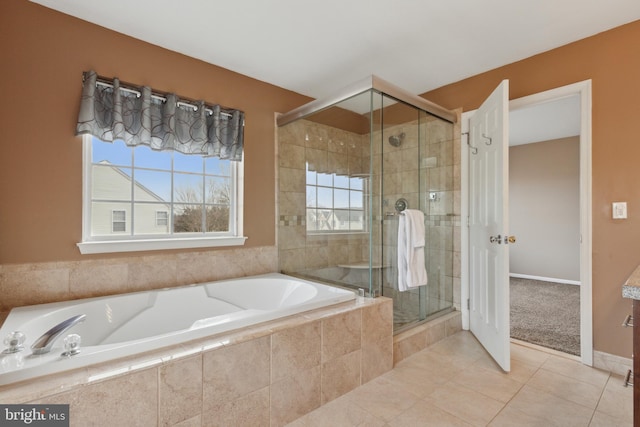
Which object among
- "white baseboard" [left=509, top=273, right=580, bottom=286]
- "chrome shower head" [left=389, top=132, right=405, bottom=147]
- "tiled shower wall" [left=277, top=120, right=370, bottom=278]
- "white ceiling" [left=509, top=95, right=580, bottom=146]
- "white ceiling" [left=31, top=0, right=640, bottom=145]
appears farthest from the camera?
"white baseboard" [left=509, top=273, right=580, bottom=286]

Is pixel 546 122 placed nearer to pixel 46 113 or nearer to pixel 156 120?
pixel 156 120

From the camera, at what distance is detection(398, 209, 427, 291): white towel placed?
2486mm

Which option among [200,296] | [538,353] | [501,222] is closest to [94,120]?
[200,296]

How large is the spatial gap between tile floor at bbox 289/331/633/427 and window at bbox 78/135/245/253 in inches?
62.8

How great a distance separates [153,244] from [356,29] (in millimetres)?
2098

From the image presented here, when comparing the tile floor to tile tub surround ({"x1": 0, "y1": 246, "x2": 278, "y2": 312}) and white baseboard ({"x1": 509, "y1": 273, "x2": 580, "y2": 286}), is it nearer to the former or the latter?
tile tub surround ({"x1": 0, "y1": 246, "x2": 278, "y2": 312})

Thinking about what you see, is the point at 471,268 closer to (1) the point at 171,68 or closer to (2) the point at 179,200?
(2) the point at 179,200

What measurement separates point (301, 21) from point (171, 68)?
1.08m

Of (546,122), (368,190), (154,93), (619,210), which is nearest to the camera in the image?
(619,210)

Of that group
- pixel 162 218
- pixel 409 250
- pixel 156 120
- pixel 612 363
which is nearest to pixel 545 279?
pixel 612 363

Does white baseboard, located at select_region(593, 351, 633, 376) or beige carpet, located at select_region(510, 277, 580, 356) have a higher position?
white baseboard, located at select_region(593, 351, 633, 376)

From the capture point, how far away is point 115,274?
210cm

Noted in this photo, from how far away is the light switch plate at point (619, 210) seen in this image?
2.03 m

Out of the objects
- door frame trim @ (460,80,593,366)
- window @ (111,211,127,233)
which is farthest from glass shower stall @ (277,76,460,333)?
window @ (111,211,127,233)
